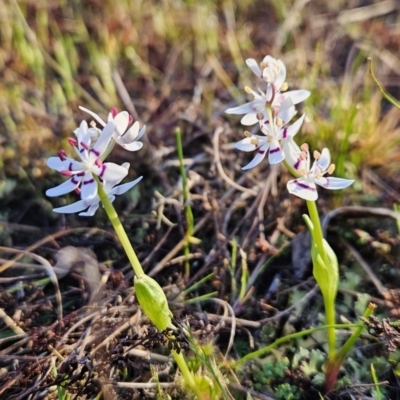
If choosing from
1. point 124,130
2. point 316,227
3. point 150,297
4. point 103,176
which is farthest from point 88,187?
point 316,227

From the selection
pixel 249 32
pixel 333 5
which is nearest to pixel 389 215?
pixel 249 32

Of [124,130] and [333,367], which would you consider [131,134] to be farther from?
[333,367]

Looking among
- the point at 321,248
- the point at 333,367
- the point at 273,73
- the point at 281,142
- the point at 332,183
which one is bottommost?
the point at 333,367

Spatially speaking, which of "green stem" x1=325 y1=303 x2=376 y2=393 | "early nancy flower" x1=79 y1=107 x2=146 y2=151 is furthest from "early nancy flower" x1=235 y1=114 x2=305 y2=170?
"green stem" x1=325 y1=303 x2=376 y2=393

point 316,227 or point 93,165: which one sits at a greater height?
point 93,165

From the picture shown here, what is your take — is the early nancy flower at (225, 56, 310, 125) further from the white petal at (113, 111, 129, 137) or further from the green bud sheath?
the green bud sheath

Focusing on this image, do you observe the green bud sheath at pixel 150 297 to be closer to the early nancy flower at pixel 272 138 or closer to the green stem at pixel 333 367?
the early nancy flower at pixel 272 138
